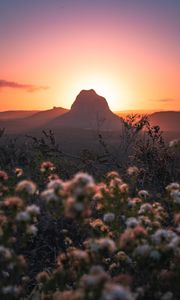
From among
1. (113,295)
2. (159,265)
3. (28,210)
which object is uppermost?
(28,210)

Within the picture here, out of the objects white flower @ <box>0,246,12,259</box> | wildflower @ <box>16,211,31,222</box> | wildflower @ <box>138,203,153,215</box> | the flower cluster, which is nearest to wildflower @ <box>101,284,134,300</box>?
the flower cluster

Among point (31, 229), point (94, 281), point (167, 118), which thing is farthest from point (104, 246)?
point (167, 118)

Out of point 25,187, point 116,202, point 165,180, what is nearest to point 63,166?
point 165,180

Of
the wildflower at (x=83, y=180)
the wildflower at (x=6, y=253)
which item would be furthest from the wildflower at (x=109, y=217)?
the wildflower at (x=83, y=180)

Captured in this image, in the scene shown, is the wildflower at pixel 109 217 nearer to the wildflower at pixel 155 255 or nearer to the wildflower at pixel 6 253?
the wildflower at pixel 155 255

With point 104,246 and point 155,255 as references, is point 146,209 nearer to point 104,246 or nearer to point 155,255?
point 155,255

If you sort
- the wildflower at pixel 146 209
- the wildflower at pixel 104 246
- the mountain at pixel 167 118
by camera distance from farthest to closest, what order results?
1. the mountain at pixel 167 118
2. the wildflower at pixel 146 209
3. the wildflower at pixel 104 246

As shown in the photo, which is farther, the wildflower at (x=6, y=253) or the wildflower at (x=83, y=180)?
the wildflower at (x=6, y=253)

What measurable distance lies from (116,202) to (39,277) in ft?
5.04

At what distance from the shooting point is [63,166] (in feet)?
47.0

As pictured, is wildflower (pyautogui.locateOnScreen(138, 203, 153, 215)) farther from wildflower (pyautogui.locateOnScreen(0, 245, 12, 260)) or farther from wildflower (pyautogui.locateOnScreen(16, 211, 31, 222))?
wildflower (pyautogui.locateOnScreen(0, 245, 12, 260))

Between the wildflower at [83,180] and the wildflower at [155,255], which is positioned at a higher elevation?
Result: the wildflower at [83,180]

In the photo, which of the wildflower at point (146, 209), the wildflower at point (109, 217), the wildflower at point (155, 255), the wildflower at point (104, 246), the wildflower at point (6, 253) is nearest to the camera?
the wildflower at point (104, 246)

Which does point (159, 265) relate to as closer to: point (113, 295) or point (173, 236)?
point (173, 236)
